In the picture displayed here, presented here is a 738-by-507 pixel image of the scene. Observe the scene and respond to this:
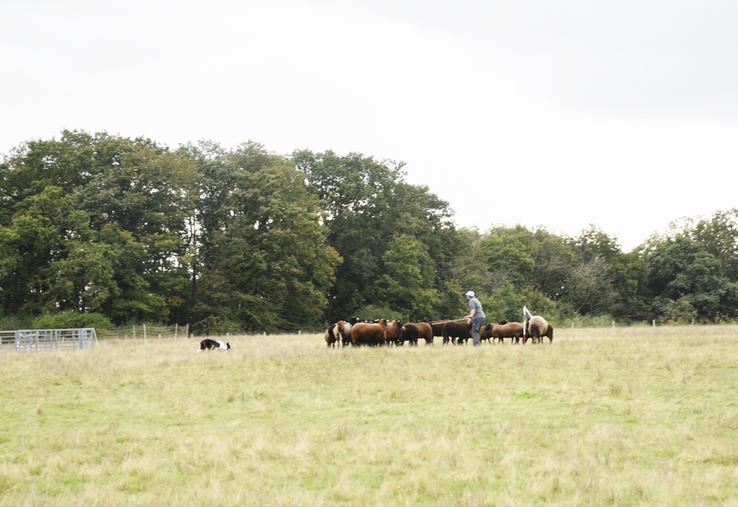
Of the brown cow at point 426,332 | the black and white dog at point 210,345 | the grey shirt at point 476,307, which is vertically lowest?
the black and white dog at point 210,345

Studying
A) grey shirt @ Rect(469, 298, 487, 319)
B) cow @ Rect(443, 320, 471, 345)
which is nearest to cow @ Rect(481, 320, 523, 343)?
cow @ Rect(443, 320, 471, 345)

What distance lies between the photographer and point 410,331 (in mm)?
30953

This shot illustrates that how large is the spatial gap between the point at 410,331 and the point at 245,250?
3286 cm

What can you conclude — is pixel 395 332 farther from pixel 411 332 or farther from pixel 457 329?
pixel 457 329

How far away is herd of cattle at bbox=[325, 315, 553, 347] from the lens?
95.5 ft

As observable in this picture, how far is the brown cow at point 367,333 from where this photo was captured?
1142 inches

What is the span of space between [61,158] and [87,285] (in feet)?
34.3

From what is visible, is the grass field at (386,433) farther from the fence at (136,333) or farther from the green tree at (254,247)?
the green tree at (254,247)

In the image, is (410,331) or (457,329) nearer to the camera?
(410,331)

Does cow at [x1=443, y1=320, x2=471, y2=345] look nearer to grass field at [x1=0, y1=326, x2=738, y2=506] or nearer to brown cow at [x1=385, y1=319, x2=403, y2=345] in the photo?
brown cow at [x1=385, y1=319, x2=403, y2=345]

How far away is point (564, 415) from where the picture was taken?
13.4 metres

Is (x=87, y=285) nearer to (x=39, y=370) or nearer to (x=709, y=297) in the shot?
(x=39, y=370)

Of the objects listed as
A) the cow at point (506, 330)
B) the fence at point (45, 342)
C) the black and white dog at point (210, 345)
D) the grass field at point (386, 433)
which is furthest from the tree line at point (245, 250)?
the grass field at point (386, 433)

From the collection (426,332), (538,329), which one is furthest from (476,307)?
(426,332)
